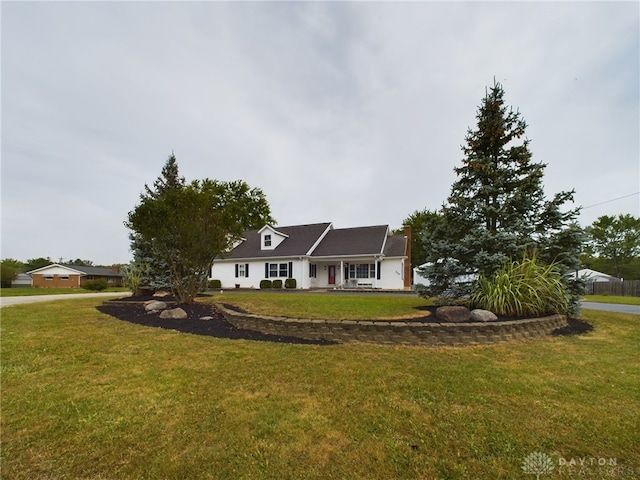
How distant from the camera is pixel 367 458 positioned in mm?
2213

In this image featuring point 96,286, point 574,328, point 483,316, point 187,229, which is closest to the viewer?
point 483,316

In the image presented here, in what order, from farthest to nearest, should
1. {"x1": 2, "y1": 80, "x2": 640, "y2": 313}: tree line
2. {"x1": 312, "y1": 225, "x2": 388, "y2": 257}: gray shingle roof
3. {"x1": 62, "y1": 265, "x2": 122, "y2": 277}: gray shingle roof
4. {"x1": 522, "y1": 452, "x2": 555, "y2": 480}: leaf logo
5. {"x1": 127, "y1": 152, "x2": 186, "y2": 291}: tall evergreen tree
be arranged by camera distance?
{"x1": 62, "y1": 265, "x2": 122, "y2": 277}: gray shingle roof, {"x1": 312, "y1": 225, "x2": 388, "y2": 257}: gray shingle roof, {"x1": 127, "y1": 152, "x2": 186, "y2": 291}: tall evergreen tree, {"x1": 2, "y1": 80, "x2": 640, "y2": 313}: tree line, {"x1": 522, "y1": 452, "x2": 555, "y2": 480}: leaf logo

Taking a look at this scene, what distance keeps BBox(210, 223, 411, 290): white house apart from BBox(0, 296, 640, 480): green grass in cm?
1591

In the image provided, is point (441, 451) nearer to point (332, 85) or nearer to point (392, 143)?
point (332, 85)

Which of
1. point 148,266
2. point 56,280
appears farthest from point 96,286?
point 56,280

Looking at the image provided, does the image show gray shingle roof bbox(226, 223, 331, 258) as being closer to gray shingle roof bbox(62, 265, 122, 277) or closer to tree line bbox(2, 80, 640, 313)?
tree line bbox(2, 80, 640, 313)

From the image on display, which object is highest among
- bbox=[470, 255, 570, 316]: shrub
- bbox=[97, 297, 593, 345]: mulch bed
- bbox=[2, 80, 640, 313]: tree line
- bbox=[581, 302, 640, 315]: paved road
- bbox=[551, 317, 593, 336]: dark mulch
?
bbox=[2, 80, 640, 313]: tree line

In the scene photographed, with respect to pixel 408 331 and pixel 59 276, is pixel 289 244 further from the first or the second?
pixel 59 276

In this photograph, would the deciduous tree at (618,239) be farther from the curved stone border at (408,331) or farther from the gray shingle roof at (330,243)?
the curved stone border at (408,331)

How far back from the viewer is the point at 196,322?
7.25 m

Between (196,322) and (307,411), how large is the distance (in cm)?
525

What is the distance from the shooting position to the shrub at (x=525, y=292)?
6.96m

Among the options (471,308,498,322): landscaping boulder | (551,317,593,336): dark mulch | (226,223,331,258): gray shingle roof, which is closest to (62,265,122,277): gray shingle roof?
(226,223,331,258): gray shingle roof

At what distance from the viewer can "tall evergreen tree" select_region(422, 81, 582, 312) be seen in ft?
25.3
